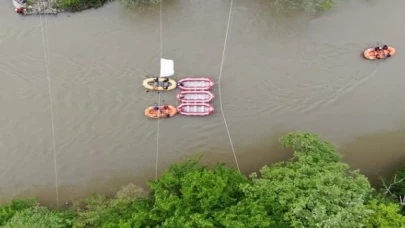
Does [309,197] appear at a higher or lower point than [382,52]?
lower

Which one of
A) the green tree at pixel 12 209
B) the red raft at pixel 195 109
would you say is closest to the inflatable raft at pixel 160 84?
the red raft at pixel 195 109

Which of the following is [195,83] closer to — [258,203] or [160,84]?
[160,84]

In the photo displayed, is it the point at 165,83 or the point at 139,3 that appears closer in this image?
the point at 165,83

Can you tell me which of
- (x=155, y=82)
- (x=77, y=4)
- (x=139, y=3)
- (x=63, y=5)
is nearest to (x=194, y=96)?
(x=155, y=82)

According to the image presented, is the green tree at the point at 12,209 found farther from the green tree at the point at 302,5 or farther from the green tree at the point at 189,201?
the green tree at the point at 302,5

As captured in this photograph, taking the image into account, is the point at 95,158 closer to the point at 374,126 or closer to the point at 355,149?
the point at 355,149

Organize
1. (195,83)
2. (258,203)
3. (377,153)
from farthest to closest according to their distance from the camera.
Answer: (195,83)
(377,153)
(258,203)
